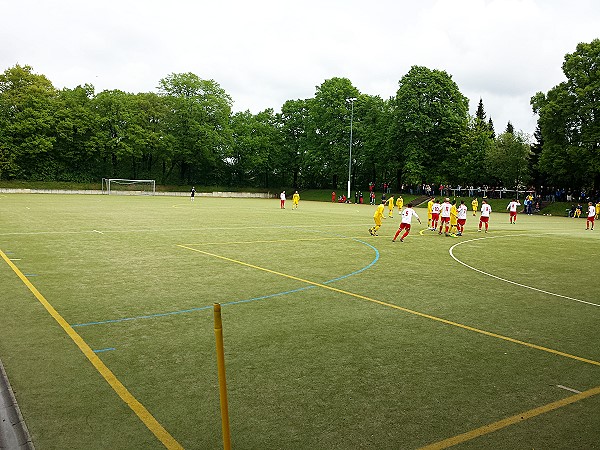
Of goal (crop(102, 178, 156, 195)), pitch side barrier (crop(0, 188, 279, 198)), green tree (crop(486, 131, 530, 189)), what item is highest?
green tree (crop(486, 131, 530, 189))

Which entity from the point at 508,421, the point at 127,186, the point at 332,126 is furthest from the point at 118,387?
the point at 127,186

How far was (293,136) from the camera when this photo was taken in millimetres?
81188

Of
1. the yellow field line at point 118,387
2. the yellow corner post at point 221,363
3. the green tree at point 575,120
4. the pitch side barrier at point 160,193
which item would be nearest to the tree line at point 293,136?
the green tree at point 575,120

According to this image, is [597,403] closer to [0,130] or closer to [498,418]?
[498,418]

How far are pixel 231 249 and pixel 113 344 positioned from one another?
9.53 m

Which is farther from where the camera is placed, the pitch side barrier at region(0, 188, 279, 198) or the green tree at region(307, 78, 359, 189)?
the green tree at region(307, 78, 359, 189)

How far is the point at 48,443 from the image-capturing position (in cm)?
A: 419

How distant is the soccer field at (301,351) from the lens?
179 inches

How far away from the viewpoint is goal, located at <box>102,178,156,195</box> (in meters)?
68.9

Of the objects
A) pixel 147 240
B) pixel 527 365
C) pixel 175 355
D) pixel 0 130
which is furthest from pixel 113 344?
pixel 0 130

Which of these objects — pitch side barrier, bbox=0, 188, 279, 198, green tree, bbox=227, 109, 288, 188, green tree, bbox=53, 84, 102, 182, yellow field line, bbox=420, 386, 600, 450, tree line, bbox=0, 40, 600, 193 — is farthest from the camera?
green tree, bbox=227, 109, 288, 188

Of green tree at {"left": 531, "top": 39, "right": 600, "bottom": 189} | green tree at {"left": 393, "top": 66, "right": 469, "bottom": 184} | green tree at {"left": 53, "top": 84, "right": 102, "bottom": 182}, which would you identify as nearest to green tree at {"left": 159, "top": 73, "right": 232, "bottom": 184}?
green tree at {"left": 53, "top": 84, "right": 102, "bottom": 182}

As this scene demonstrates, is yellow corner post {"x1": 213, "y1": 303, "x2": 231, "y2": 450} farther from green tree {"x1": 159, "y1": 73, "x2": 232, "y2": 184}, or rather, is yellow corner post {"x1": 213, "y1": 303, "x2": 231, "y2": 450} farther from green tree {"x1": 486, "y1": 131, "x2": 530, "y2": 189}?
green tree {"x1": 159, "y1": 73, "x2": 232, "y2": 184}

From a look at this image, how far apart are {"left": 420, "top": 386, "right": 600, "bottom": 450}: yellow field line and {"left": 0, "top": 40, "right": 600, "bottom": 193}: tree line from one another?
52233mm
